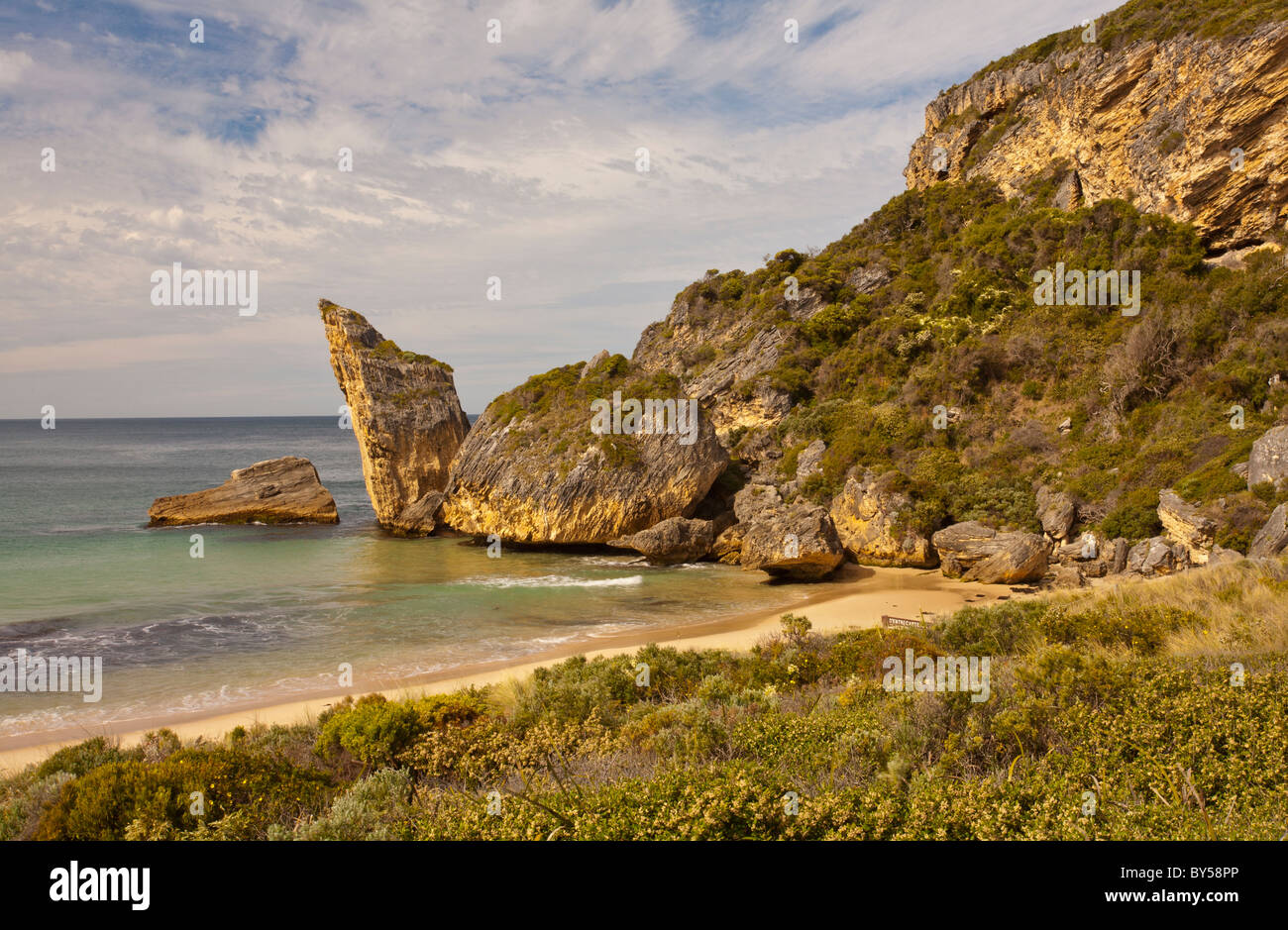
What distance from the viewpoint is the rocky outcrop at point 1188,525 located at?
16.5 metres

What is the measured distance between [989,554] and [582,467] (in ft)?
49.1

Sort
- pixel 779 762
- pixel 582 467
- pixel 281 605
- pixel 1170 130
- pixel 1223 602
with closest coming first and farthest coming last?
pixel 779 762
pixel 1223 602
pixel 281 605
pixel 1170 130
pixel 582 467

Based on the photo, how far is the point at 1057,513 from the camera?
67.4ft

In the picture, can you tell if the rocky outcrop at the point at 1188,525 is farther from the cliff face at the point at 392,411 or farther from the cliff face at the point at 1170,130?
the cliff face at the point at 392,411

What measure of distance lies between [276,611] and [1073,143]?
137 ft

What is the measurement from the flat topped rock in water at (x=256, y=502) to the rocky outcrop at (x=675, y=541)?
832 inches

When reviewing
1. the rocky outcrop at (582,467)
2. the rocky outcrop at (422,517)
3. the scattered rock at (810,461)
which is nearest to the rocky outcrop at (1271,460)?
the scattered rock at (810,461)

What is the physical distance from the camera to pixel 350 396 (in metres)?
35.6

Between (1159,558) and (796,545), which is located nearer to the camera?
(1159,558)

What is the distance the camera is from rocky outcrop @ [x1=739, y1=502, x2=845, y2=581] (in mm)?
21859

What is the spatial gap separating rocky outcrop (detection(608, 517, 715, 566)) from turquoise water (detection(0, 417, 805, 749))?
867mm

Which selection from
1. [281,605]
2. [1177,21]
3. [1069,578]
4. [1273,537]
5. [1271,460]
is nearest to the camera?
[1273,537]

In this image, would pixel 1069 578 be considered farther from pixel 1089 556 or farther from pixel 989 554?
pixel 989 554

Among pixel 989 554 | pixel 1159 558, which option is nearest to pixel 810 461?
pixel 989 554
